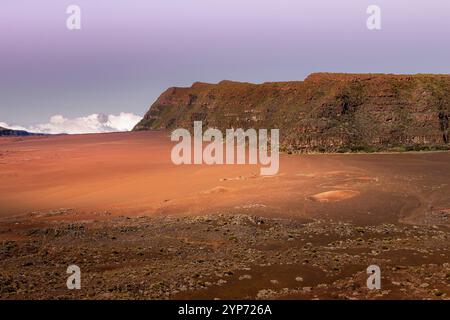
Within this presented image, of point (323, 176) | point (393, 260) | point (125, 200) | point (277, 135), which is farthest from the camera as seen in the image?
point (277, 135)

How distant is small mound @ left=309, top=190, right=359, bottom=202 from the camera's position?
33.0 meters

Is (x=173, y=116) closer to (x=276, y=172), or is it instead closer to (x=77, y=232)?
(x=276, y=172)

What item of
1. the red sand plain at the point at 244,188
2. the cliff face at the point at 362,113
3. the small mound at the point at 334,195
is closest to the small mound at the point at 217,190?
the red sand plain at the point at 244,188

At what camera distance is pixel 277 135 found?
84.2 meters

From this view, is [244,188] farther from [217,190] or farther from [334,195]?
[334,195]

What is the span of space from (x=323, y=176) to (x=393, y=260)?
2603cm

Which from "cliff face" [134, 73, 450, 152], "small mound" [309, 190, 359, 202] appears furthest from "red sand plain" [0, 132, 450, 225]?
"cliff face" [134, 73, 450, 152]

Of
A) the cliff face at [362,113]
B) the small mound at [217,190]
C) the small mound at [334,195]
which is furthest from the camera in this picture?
the cliff face at [362,113]

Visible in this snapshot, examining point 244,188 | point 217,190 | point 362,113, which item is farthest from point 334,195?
point 362,113

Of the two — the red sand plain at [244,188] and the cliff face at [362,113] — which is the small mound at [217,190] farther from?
the cliff face at [362,113]

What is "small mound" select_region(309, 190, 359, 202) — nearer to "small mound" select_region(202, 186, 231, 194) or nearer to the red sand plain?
the red sand plain

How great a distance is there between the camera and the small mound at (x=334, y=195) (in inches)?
1298

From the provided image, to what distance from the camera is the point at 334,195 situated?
34.3m
